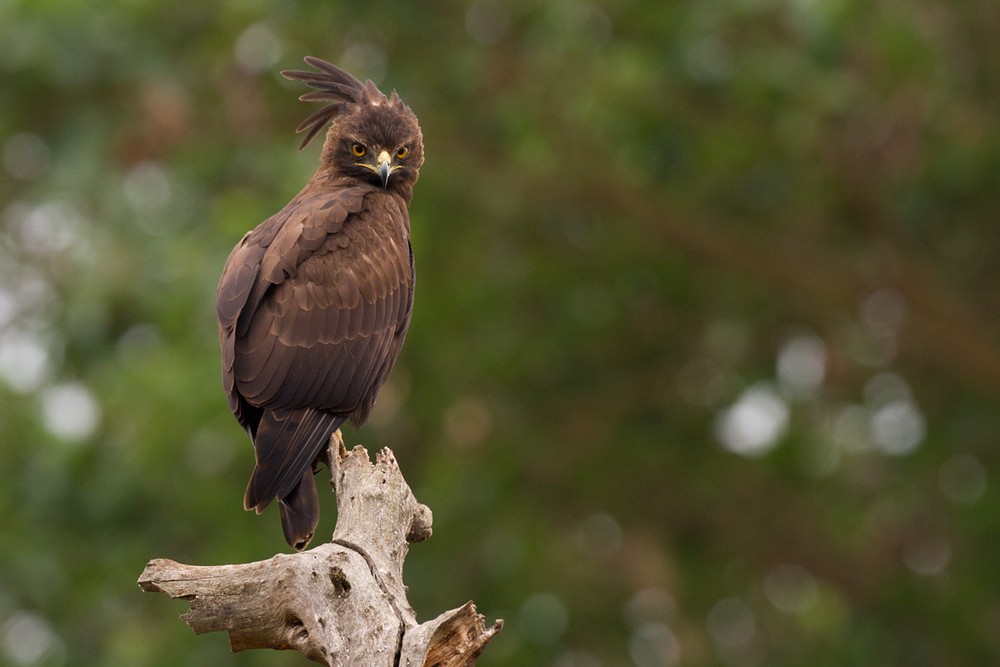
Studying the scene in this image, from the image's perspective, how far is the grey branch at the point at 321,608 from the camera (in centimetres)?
390

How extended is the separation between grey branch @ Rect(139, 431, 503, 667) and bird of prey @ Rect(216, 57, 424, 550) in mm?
721

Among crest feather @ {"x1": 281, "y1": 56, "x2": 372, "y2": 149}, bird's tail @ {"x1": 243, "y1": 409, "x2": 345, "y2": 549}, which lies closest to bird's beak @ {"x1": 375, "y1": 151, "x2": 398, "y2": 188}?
crest feather @ {"x1": 281, "y1": 56, "x2": 372, "y2": 149}

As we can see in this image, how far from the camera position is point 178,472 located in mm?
10086

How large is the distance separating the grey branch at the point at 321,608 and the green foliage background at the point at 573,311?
184 inches

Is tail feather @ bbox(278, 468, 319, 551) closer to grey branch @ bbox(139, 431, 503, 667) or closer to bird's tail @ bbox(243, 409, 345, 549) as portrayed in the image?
bird's tail @ bbox(243, 409, 345, 549)

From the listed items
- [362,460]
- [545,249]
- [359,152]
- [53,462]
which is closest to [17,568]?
[53,462]

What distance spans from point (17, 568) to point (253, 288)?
280 inches

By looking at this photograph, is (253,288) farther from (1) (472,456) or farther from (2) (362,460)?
(1) (472,456)

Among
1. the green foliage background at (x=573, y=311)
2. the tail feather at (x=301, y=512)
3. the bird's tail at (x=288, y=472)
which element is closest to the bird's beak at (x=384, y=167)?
the bird's tail at (x=288, y=472)

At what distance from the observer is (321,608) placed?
4.12 metres

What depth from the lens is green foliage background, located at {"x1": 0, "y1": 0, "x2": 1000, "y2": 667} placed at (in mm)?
9750

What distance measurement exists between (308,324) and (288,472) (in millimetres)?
589

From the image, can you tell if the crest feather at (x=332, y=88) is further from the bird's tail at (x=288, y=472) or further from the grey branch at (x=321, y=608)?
the grey branch at (x=321, y=608)

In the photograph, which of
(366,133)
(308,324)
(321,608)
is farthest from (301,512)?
(366,133)
